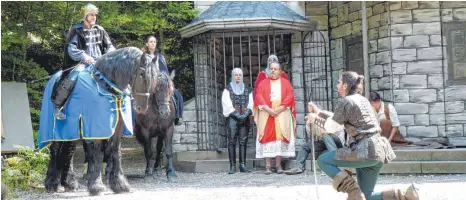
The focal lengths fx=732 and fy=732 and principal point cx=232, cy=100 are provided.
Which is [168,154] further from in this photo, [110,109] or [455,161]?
[455,161]

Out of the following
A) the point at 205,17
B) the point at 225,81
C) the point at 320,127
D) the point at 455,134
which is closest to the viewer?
the point at 320,127

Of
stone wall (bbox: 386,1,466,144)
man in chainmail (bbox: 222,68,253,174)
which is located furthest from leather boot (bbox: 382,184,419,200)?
stone wall (bbox: 386,1,466,144)

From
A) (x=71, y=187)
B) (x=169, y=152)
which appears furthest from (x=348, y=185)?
(x=169, y=152)

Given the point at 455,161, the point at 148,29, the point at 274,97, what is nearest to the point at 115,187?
the point at 274,97

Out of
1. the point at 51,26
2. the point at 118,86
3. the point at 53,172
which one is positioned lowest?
the point at 53,172

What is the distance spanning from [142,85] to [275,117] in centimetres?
395

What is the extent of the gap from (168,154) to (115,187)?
2.28m

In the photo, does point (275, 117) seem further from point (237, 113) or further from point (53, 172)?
point (53, 172)

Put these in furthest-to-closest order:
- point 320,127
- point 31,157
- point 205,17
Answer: point 205,17, point 31,157, point 320,127

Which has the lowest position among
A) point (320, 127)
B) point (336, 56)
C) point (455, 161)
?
point (455, 161)

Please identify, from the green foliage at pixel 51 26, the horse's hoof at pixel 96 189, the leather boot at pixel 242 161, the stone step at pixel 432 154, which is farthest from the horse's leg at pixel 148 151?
the stone step at pixel 432 154

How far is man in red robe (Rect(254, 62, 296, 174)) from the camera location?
11750 mm

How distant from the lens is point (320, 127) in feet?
22.1

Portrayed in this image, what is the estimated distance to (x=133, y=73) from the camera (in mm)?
8195
